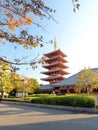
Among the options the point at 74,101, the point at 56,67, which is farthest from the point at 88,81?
the point at 56,67

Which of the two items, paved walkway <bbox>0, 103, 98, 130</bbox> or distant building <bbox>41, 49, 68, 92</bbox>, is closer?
paved walkway <bbox>0, 103, 98, 130</bbox>

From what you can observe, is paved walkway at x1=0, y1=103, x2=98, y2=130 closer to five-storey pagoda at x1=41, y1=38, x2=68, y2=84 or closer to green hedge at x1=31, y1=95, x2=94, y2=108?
green hedge at x1=31, y1=95, x2=94, y2=108

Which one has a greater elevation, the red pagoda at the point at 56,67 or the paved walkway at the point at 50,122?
the red pagoda at the point at 56,67

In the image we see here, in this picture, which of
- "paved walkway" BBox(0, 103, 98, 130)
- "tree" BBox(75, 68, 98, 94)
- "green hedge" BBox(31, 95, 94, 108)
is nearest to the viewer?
"paved walkway" BBox(0, 103, 98, 130)

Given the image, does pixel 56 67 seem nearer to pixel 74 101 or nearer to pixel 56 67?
pixel 56 67

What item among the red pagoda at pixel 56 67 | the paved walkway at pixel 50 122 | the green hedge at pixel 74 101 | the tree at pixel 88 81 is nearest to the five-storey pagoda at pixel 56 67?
the red pagoda at pixel 56 67

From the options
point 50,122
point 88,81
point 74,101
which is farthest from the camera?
point 88,81

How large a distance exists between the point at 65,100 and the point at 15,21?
57.3 ft

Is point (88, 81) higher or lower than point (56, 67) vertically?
lower

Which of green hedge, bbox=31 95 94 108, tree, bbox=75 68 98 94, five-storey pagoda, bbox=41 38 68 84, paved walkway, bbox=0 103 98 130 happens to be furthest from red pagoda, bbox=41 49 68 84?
paved walkway, bbox=0 103 98 130

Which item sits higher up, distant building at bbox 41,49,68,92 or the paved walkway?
distant building at bbox 41,49,68,92

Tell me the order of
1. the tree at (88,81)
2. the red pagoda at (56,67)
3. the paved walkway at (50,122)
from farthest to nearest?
the red pagoda at (56,67)
the tree at (88,81)
the paved walkway at (50,122)

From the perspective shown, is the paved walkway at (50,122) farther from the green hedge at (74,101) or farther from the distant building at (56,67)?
the distant building at (56,67)

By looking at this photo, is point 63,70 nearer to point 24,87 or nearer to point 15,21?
point 24,87
